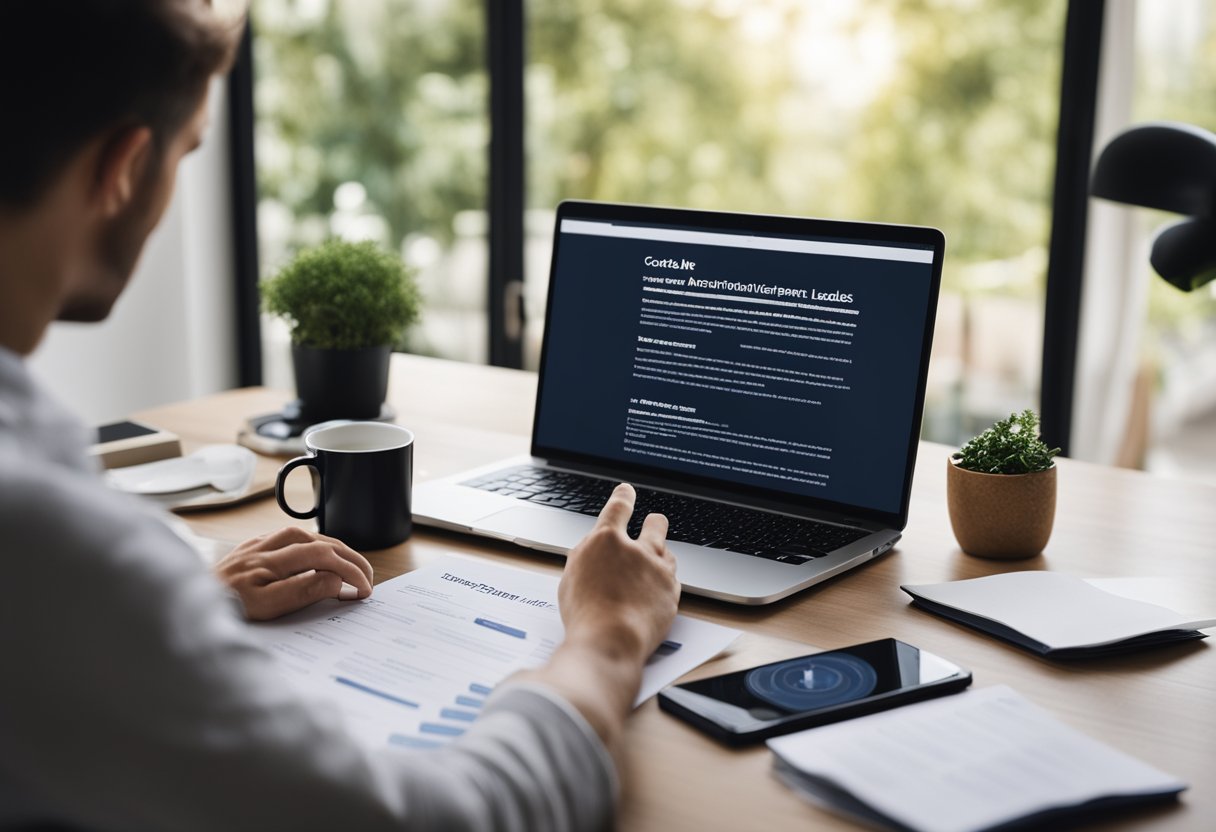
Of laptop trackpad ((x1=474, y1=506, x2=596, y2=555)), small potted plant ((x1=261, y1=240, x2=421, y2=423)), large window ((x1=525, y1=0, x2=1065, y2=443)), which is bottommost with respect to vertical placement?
laptop trackpad ((x1=474, y1=506, x2=596, y2=555))

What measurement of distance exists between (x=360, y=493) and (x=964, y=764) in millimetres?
635

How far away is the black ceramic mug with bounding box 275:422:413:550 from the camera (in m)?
1.13

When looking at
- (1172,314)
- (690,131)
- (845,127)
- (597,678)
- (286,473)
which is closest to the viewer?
(597,678)

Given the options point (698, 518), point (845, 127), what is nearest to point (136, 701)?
point (698, 518)

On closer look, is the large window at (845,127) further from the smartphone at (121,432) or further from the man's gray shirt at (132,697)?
the man's gray shirt at (132,697)

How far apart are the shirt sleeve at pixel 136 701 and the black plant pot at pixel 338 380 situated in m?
0.96

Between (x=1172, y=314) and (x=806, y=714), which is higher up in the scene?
(x=1172, y=314)

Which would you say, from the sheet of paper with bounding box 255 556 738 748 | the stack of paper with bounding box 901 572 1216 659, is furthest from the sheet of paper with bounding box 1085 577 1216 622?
the sheet of paper with bounding box 255 556 738 748

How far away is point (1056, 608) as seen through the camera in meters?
0.99

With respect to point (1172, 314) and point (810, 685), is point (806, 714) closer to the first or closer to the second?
point (810, 685)

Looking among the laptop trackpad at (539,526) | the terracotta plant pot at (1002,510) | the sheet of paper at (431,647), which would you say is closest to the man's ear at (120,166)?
the sheet of paper at (431,647)

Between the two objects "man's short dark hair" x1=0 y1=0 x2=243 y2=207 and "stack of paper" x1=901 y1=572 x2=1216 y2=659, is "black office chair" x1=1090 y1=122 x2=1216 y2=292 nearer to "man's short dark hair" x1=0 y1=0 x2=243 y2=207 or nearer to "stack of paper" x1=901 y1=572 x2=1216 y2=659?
"stack of paper" x1=901 y1=572 x2=1216 y2=659

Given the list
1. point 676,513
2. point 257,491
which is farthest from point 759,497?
point 257,491

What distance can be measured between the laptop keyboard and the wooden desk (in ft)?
0.17
